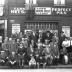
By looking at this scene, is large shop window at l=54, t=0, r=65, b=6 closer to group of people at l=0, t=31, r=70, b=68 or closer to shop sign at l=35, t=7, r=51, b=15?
shop sign at l=35, t=7, r=51, b=15

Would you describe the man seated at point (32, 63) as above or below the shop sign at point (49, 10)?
below

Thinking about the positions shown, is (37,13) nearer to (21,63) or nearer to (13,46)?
(13,46)

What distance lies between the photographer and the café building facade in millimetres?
18766

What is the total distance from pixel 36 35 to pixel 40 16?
13.1ft

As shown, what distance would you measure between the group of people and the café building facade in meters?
4.07

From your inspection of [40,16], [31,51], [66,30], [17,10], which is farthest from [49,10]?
[31,51]

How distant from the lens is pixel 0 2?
62.5ft

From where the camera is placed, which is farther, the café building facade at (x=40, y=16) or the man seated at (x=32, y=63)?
the café building facade at (x=40, y=16)

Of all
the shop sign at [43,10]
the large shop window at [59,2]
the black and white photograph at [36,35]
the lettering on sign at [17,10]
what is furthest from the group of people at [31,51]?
the large shop window at [59,2]

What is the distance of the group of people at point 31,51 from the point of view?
13164 mm

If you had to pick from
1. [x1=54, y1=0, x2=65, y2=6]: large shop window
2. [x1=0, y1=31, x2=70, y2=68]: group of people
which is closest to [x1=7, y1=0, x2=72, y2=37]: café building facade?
[x1=54, y1=0, x2=65, y2=6]: large shop window

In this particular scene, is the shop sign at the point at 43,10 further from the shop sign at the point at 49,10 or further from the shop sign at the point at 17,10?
the shop sign at the point at 17,10

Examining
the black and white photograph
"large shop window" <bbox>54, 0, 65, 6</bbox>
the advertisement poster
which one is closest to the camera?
the black and white photograph

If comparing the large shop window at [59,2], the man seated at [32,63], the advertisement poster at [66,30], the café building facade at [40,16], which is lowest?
the man seated at [32,63]
